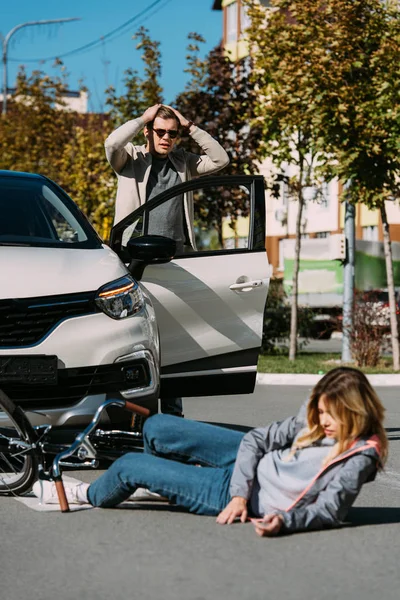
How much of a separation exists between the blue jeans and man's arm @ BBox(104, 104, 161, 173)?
292 cm

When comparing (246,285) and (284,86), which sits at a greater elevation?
(284,86)

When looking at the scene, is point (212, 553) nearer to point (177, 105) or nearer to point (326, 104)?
point (326, 104)

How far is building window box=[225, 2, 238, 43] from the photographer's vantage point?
56325 millimetres

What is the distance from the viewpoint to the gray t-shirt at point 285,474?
550 centimetres

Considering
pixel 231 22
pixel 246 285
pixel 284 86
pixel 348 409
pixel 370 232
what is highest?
pixel 231 22

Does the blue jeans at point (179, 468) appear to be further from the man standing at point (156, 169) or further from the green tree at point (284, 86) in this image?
the green tree at point (284, 86)

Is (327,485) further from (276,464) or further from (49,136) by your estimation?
(49,136)

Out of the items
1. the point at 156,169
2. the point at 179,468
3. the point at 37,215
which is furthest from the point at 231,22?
the point at 179,468

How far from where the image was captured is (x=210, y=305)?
8.05m

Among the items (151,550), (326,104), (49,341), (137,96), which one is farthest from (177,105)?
(151,550)

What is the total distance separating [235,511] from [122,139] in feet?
11.8

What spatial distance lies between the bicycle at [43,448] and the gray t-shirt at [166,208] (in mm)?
2109

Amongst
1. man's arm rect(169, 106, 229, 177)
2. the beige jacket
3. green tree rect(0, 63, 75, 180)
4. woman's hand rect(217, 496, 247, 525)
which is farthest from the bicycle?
green tree rect(0, 63, 75, 180)

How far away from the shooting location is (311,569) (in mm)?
4902
